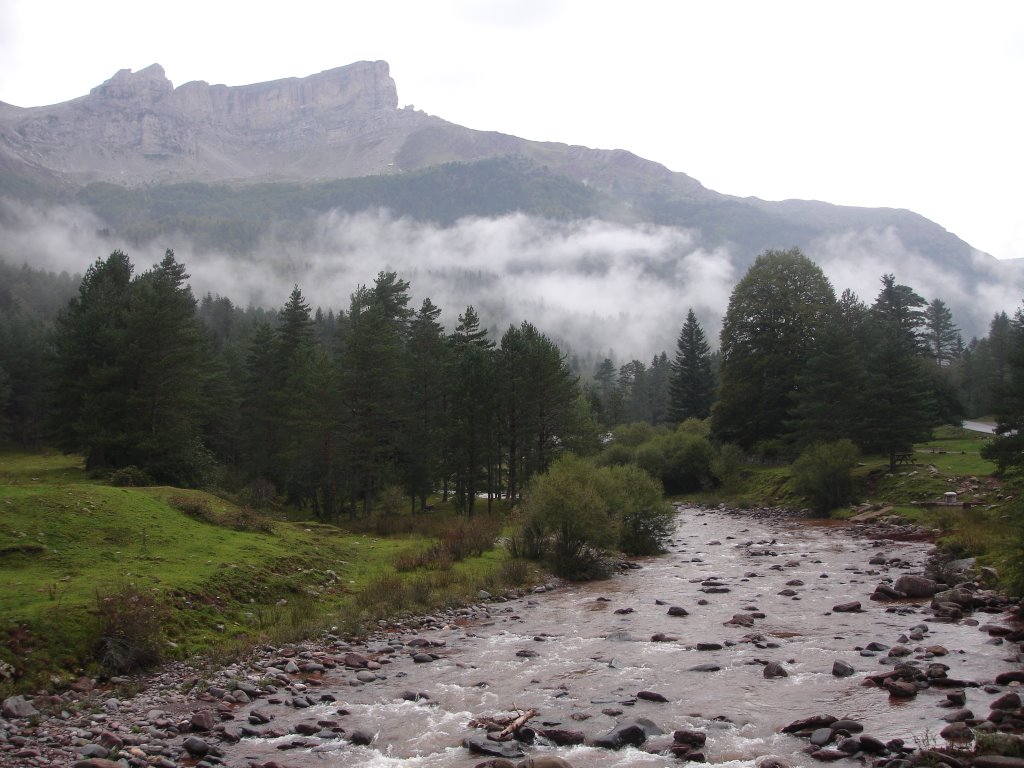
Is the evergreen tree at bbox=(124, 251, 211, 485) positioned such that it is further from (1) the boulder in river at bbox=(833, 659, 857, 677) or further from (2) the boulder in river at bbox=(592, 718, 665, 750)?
(1) the boulder in river at bbox=(833, 659, 857, 677)

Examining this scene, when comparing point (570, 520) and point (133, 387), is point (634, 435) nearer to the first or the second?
point (570, 520)

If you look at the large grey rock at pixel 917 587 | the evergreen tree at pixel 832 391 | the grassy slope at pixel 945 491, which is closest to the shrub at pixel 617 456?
the grassy slope at pixel 945 491

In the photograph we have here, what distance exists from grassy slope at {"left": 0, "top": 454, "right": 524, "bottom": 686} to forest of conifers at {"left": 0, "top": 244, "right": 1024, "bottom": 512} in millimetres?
14113

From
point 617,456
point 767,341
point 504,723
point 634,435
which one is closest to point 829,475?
point 767,341

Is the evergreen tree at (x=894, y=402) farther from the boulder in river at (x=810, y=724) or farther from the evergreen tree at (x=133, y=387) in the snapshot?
the evergreen tree at (x=133, y=387)

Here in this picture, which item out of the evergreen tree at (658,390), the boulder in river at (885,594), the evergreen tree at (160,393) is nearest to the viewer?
the boulder in river at (885,594)

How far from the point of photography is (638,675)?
17.0m

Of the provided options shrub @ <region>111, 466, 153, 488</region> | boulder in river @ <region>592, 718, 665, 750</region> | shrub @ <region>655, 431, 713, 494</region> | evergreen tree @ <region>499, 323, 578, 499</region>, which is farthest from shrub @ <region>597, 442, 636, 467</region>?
boulder in river @ <region>592, 718, 665, 750</region>

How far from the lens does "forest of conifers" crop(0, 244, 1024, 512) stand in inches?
1731

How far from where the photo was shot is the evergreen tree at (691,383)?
99.7 m

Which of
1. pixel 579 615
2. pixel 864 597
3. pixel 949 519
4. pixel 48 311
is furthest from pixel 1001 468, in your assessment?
pixel 48 311

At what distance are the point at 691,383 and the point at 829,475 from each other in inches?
2011

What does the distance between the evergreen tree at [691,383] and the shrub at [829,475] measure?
156 ft

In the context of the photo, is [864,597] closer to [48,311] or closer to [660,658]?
[660,658]
